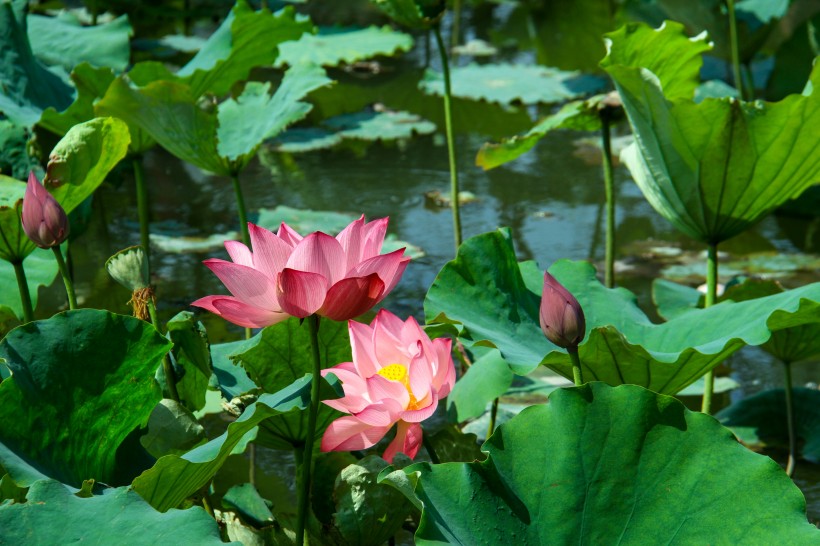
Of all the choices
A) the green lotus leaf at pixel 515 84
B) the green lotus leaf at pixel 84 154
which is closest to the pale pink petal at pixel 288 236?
the green lotus leaf at pixel 84 154

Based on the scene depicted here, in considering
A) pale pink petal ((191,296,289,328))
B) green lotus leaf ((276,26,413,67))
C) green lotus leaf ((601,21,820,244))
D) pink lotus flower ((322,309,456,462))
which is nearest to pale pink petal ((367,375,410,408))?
pink lotus flower ((322,309,456,462))

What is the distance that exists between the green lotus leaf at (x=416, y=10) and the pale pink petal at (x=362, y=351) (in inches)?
40.4

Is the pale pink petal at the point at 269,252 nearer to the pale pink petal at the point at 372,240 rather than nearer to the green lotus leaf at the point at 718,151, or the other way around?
the pale pink petal at the point at 372,240

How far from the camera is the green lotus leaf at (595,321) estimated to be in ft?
3.53

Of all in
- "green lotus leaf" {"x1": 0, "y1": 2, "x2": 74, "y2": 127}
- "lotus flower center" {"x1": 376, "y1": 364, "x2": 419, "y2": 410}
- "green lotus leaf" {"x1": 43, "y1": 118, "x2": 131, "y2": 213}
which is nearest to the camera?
"lotus flower center" {"x1": 376, "y1": 364, "x2": 419, "y2": 410}

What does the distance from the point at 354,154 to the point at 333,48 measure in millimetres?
778

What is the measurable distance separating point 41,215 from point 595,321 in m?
0.68

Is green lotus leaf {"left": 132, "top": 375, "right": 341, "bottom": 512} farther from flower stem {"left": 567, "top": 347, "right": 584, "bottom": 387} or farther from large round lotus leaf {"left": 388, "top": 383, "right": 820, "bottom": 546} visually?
flower stem {"left": 567, "top": 347, "right": 584, "bottom": 387}

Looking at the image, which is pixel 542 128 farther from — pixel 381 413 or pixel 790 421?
pixel 381 413

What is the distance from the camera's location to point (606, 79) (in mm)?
3750

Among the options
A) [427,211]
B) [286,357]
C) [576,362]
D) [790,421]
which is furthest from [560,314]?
[427,211]

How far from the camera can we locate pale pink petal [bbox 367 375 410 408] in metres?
0.97

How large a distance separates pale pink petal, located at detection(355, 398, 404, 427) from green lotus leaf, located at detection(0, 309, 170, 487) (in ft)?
0.66

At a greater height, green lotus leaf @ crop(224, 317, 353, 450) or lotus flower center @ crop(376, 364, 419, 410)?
lotus flower center @ crop(376, 364, 419, 410)
